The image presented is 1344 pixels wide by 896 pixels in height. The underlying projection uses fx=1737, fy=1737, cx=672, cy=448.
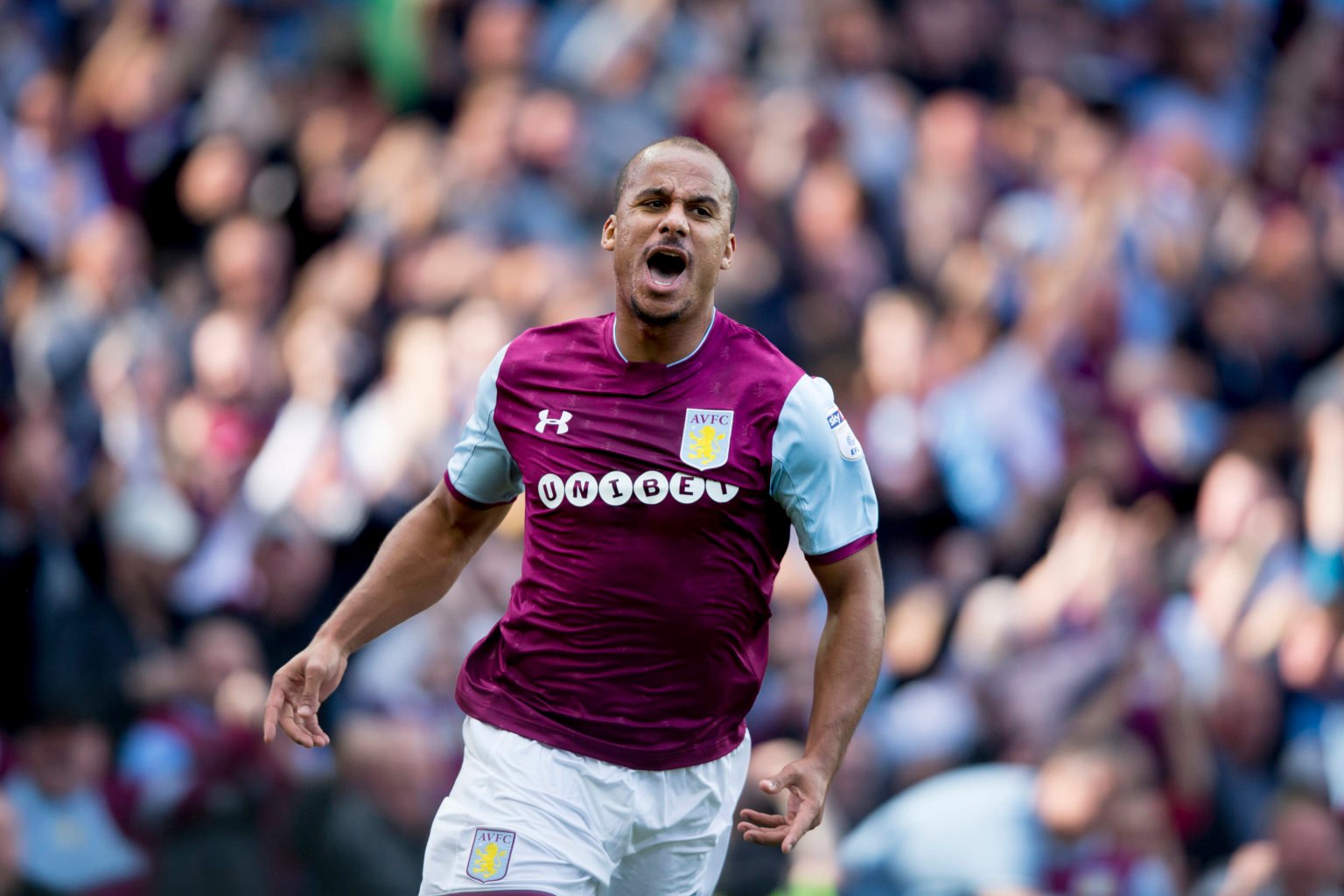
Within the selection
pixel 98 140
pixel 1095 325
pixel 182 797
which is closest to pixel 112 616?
pixel 182 797

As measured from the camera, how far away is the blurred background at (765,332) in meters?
7.51

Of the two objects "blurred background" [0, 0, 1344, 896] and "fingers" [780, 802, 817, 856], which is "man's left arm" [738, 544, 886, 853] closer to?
"fingers" [780, 802, 817, 856]

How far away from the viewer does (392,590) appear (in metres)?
4.63

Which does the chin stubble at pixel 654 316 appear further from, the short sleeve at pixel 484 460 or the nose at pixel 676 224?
the short sleeve at pixel 484 460

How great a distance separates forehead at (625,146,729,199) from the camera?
14.3ft

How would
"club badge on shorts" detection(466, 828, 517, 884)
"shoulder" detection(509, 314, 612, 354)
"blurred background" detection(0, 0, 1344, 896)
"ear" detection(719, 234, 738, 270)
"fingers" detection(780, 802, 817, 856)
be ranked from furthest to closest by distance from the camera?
"blurred background" detection(0, 0, 1344, 896) < "shoulder" detection(509, 314, 612, 354) < "ear" detection(719, 234, 738, 270) < "club badge on shorts" detection(466, 828, 517, 884) < "fingers" detection(780, 802, 817, 856)

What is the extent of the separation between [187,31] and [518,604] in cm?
718

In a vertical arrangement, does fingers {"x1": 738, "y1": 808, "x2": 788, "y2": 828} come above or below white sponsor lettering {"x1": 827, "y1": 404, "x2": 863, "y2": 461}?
below

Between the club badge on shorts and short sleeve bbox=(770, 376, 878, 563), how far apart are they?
1.02 m

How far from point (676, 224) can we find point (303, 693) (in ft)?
4.89

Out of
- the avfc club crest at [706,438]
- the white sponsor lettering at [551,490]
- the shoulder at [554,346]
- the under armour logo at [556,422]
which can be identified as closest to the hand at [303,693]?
the white sponsor lettering at [551,490]

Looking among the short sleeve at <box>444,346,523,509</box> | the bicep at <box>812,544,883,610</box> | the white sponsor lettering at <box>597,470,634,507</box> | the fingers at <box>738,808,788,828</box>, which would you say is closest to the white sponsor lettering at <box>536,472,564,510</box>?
the white sponsor lettering at <box>597,470,634,507</box>

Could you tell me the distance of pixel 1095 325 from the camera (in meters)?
10.5

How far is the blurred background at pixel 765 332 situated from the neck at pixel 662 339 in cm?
346
